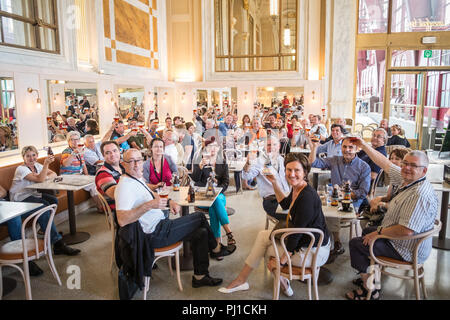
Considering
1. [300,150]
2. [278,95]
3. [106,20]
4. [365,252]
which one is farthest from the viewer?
[278,95]

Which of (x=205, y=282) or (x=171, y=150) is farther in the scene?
(x=171, y=150)

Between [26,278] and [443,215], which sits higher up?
[443,215]

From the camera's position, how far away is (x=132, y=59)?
395 inches

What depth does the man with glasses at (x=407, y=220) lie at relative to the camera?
2773 millimetres

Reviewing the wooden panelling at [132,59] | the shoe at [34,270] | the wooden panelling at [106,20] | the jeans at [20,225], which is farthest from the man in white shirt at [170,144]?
the wooden panelling at [132,59]

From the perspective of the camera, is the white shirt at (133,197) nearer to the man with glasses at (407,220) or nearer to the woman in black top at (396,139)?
the man with glasses at (407,220)

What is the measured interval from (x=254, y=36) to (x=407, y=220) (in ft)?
35.6

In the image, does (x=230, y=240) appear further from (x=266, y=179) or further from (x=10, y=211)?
(x=10, y=211)

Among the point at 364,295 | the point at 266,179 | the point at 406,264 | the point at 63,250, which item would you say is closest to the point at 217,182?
the point at 266,179

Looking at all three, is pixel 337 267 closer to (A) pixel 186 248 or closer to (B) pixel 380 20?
(A) pixel 186 248

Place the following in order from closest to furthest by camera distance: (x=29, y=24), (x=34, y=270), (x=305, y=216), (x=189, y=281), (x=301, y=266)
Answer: (x=305, y=216), (x=301, y=266), (x=189, y=281), (x=34, y=270), (x=29, y=24)

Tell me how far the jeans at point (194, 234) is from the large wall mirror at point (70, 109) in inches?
186

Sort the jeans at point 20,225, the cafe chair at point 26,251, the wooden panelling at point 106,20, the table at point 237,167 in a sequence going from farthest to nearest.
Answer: the wooden panelling at point 106,20, the table at point 237,167, the jeans at point 20,225, the cafe chair at point 26,251

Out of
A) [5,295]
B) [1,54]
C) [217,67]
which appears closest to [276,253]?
[5,295]
